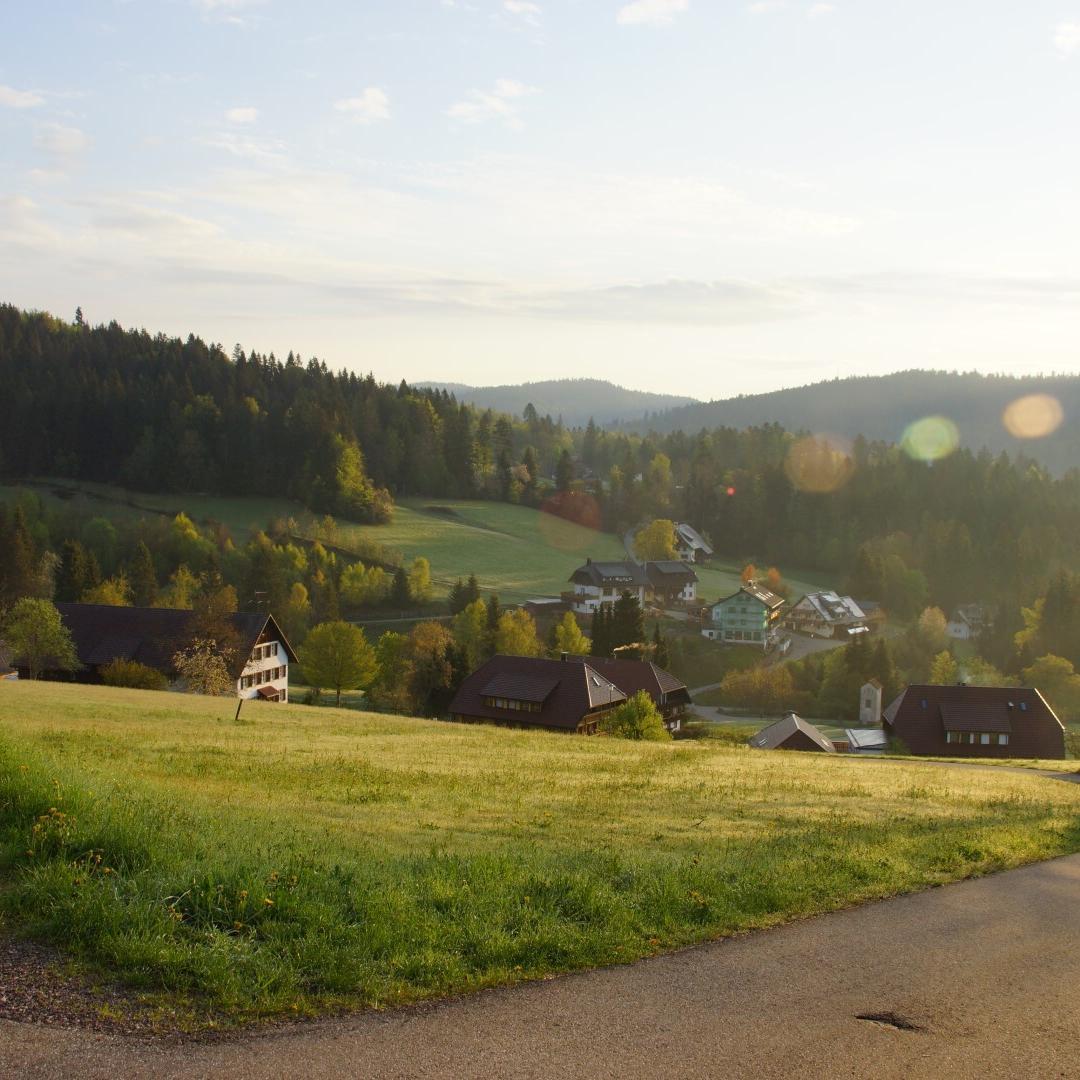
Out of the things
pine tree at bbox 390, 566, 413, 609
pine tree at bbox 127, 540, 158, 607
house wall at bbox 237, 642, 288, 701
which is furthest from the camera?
pine tree at bbox 390, 566, 413, 609

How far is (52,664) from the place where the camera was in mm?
57844

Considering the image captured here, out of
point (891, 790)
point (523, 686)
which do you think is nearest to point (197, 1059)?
point (891, 790)

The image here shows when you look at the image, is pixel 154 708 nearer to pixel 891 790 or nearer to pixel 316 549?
pixel 891 790

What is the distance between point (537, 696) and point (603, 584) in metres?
65.0

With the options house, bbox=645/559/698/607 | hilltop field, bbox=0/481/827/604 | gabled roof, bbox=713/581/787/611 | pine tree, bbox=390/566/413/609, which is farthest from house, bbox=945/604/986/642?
pine tree, bbox=390/566/413/609

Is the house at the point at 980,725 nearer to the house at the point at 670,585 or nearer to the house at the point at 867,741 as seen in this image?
the house at the point at 867,741

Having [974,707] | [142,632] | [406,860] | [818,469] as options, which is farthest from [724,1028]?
[818,469]

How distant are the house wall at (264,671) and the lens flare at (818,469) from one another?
12051 cm

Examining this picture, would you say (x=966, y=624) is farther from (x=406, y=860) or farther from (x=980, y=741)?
(x=406, y=860)

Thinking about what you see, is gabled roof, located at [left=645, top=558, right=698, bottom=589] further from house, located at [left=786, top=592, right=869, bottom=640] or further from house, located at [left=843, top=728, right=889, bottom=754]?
house, located at [left=843, top=728, right=889, bottom=754]

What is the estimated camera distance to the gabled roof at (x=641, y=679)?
6956cm

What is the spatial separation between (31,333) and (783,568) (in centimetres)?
14176

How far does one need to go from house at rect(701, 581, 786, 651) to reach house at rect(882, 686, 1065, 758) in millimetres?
46648

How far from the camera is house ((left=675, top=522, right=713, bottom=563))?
159 m
